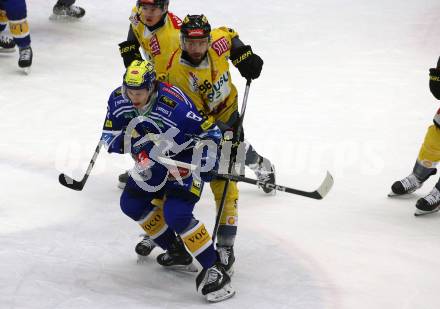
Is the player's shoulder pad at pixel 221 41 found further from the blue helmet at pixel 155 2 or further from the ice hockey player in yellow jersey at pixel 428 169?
the ice hockey player in yellow jersey at pixel 428 169

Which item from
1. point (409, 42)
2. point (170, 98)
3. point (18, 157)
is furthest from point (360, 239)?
point (409, 42)

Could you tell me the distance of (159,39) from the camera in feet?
17.3

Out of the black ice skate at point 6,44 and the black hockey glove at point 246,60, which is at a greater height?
the black hockey glove at point 246,60

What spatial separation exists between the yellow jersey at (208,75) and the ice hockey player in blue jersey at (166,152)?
0.61 metres

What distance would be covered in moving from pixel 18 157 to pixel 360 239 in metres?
2.51

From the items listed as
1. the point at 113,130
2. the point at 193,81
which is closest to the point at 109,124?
the point at 113,130

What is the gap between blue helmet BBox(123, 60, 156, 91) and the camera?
13.3 ft

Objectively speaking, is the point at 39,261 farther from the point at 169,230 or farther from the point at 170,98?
the point at 170,98

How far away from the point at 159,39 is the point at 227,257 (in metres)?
1.44

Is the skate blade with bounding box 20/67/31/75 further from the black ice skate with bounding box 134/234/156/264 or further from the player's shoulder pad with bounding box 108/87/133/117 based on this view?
the player's shoulder pad with bounding box 108/87/133/117

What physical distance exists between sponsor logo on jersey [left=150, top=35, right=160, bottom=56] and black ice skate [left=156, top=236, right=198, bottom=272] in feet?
A: 3.94

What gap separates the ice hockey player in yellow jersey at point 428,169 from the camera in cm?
541

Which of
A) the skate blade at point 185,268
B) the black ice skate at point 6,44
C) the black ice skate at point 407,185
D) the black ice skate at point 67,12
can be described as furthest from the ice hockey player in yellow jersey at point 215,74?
the black ice skate at point 67,12

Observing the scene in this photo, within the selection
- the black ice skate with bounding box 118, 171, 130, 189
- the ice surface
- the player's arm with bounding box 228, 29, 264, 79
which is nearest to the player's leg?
the ice surface
